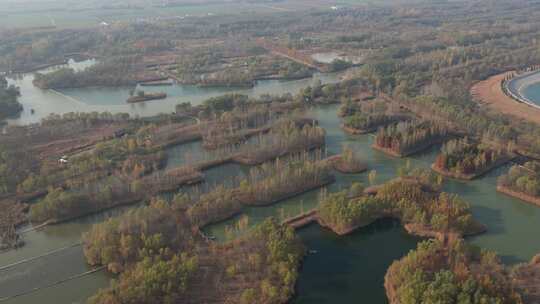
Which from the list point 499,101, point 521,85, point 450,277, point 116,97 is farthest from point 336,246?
point 521,85

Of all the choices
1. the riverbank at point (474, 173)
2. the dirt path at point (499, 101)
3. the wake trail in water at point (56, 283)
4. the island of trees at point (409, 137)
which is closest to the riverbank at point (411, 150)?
the island of trees at point (409, 137)

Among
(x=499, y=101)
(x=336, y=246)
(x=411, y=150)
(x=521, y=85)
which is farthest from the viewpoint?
(x=521, y=85)

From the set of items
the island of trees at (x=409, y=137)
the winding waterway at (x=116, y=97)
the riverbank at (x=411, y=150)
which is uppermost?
the winding waterway at (x=116, y=97)

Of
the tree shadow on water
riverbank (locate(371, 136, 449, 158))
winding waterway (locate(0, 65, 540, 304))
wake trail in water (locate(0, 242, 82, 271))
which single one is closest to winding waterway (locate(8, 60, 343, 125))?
winding waterway (locate(0, 65, 540, 304))

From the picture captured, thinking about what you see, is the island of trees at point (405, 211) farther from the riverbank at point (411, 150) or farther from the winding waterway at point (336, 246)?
the riverbank at point (411, 150)

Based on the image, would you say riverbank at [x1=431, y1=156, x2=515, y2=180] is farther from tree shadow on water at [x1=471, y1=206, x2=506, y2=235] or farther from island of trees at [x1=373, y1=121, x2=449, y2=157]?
tree shadow on water at [x1=471, y1=206, x2=506, y2=235]

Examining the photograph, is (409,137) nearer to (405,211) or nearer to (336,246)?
(405,211)

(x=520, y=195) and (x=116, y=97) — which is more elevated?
(x=116, y=97)

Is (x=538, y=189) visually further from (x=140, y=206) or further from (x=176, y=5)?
(x=176, y=5)
